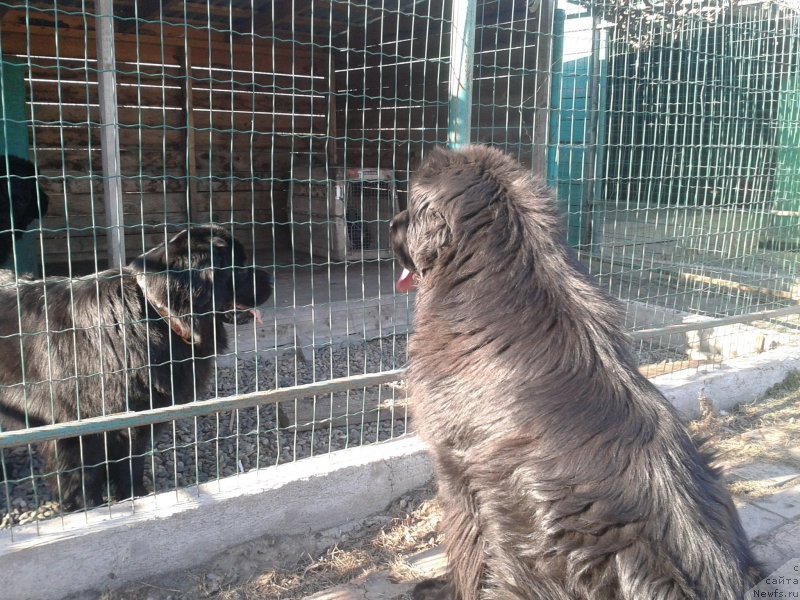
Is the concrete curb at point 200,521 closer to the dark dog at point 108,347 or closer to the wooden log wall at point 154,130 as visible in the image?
the dark dog at point 108,347

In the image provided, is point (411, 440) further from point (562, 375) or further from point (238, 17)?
point (238, 17)

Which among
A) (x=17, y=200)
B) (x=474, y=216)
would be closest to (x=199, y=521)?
(x=474, y=216)

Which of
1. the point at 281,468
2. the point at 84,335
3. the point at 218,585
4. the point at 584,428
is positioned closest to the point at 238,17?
the point at 84,335

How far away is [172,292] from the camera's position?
2930 millimetres

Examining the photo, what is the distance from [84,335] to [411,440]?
177 cm

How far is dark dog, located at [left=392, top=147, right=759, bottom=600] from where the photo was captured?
1606 millimetres

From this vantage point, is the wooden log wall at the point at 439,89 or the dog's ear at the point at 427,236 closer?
the dog's ear at the point at 427,236

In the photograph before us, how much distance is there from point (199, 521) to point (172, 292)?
1059 mm

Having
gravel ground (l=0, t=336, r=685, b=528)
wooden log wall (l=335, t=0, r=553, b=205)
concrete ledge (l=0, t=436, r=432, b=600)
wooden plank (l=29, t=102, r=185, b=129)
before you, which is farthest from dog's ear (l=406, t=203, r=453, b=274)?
wooden plank (l=29, t=102, r=185, b=129)

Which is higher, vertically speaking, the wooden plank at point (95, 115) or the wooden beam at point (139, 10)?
the wooden beam at point (139, 10)

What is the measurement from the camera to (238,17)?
290 inches

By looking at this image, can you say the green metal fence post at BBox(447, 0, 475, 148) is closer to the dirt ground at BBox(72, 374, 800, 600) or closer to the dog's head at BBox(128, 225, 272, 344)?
the dog's head at BBox(128, 225, 272, 344)

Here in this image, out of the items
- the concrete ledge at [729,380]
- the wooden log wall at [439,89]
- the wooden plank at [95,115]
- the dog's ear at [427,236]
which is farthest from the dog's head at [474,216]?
the wooden plank at [95,115]

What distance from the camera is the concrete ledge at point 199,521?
2418mm
